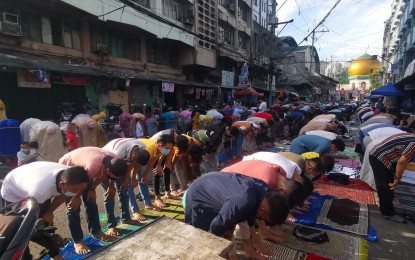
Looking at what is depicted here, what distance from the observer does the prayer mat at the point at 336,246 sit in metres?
3.40

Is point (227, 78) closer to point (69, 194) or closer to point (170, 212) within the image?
point (170, 212)

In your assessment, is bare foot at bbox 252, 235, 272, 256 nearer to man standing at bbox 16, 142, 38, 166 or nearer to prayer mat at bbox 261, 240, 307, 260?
prayer mat at bbox 261, 240, 307, 260

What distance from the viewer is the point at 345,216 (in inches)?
176

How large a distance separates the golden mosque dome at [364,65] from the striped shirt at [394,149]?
64.9 meters

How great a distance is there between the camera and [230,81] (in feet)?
63.9

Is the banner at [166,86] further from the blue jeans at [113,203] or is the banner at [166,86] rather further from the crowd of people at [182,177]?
the blue jeans at [113,203]

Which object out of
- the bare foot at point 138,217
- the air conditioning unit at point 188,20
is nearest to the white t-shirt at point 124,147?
the bare foot at point 138,217

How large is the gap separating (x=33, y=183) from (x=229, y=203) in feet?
6.62

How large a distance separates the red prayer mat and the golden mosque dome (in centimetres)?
6355

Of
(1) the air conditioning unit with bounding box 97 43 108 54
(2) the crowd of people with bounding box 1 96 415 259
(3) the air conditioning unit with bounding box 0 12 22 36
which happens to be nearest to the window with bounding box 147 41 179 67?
(1) the air conditioning unit with bounding box 97 43 108 54

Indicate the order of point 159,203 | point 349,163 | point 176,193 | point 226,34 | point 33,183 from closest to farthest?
point 33,183, point 159,203, point 176,193, point 349,163, point 226,34

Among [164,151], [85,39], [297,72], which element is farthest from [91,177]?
[297,72]

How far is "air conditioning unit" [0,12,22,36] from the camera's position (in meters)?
7.66

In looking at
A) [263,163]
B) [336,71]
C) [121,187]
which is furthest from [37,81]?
[336,71]
